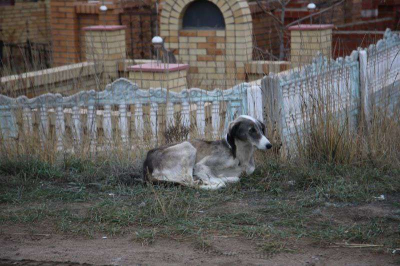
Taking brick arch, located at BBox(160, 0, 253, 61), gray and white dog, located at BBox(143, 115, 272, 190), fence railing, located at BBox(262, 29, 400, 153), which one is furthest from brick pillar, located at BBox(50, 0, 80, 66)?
gray and white dog, located at BBox(143, 115, 272, 190)

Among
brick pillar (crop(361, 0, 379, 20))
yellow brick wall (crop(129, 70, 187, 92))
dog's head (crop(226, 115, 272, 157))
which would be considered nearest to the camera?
dog's head (crop(226, 115, 272, 157))

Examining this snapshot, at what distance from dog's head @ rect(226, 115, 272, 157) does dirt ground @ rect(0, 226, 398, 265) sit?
3.90 ft

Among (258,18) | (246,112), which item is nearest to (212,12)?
(258,18)

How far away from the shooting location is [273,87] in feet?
22.1

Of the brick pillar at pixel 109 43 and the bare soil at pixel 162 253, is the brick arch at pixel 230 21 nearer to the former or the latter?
the brick pillar at pixel 109 43

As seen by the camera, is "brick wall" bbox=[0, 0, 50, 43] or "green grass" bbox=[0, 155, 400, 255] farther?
"brick wall" bbox=[0, 0, 50, 43]

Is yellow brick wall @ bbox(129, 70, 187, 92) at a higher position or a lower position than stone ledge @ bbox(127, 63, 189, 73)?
lower

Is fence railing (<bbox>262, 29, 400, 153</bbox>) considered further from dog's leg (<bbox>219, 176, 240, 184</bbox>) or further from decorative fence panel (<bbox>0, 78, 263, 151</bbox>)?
dog's leg (<bbox>219, 176, 240, 184</bbox>)

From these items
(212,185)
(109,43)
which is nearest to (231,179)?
(212,185)

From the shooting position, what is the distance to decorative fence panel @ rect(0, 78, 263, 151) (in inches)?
270

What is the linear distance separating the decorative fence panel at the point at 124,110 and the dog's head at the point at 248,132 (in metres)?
1.38

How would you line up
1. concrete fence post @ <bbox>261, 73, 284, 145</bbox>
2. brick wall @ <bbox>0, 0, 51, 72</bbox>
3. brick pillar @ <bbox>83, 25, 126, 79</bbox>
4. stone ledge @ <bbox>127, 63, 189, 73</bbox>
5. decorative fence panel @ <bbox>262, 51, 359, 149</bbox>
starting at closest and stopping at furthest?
decorative fence panel @ <bbox>262, 51, 359, 149</bbox>, concrete fence post @ <bbox>261, 73, 284, 145</bbox>, stone ledge @ <bbox>127, 63, 189, 73</bbox>, brick pillar @ <bbox>83, 25, 126, 79</bbox>, brick wall @ <bbox>0, 0, 51, 72</bbox>

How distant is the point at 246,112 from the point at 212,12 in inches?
169

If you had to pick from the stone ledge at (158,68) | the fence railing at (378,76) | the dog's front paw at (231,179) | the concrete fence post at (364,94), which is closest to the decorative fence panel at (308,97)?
the concrete fence post at (364,94)
